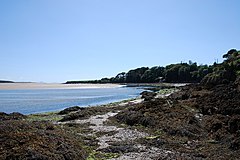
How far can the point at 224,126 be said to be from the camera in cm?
1911

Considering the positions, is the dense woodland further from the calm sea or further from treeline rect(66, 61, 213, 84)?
the calm sea

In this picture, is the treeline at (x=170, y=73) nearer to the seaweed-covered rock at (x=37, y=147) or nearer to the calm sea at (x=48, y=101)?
the calm sea at (x=48, y=101)

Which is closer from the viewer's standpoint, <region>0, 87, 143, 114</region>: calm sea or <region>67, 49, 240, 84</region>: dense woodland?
<region>0, 87, 143, 114</region>: calm sea

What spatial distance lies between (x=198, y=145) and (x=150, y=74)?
488 feet

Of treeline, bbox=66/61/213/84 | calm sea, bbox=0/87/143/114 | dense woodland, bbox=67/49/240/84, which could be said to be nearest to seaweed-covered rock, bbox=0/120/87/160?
calm sea, bbox=0/87/143/114

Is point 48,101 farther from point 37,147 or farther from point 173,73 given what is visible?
point 173,73

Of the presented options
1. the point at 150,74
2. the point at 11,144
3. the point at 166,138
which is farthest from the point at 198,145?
the point at 150,74

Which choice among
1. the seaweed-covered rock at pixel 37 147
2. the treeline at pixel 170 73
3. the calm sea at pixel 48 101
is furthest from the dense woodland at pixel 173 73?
the seaweed-covered rock at pixel 37 147

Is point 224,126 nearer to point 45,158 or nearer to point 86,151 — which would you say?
point 86,151

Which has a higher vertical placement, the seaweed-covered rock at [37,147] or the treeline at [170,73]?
the treeline at [170,73]

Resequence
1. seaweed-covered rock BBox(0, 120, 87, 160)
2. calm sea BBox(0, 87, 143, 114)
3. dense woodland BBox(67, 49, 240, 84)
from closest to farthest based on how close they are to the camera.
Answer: seaweed-covered rock BBox(0, 120, 87, 160) → calm sea BBox(0, 87, 143, 114) → dense woodland BBox(67, 49, 240, 84)

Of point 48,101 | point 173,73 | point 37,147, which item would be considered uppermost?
point 173,73

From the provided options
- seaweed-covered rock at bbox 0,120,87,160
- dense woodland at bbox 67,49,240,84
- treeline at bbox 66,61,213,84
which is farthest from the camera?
treeline at bbox 66,61,213,84

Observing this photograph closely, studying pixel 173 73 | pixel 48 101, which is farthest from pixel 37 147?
pixel 173 73
